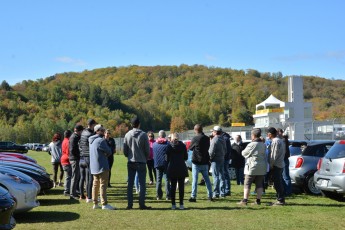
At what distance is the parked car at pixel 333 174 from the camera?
38.9ft

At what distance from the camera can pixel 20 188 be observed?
9.97 m

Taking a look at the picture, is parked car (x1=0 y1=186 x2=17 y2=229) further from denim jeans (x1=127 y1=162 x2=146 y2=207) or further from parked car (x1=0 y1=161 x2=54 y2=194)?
parked car (x1=0 y1=161 x2=54 y2=194)

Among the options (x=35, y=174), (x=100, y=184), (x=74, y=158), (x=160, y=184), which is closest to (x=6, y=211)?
(x=100, y=184)

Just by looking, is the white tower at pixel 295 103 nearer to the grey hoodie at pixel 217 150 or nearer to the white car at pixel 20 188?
the grey hoodie at pixel 217 150

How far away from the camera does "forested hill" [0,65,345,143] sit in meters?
135

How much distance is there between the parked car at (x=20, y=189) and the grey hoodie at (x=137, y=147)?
2233 millimetres

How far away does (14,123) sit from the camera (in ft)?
440

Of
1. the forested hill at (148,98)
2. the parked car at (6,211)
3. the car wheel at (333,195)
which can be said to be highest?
the forested hill at (148,98)

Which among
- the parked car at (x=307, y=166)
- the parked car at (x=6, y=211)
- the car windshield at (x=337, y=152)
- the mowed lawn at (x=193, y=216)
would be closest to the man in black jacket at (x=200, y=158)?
the mowed lawn at (x=193, y=216)

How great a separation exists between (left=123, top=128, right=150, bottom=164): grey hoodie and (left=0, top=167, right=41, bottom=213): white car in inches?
86.6

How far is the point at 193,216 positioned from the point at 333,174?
3775mm

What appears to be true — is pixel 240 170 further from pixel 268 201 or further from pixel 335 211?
pixel 335 211

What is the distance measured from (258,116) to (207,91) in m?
78.5

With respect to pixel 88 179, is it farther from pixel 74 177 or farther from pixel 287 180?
pixel 287 180
